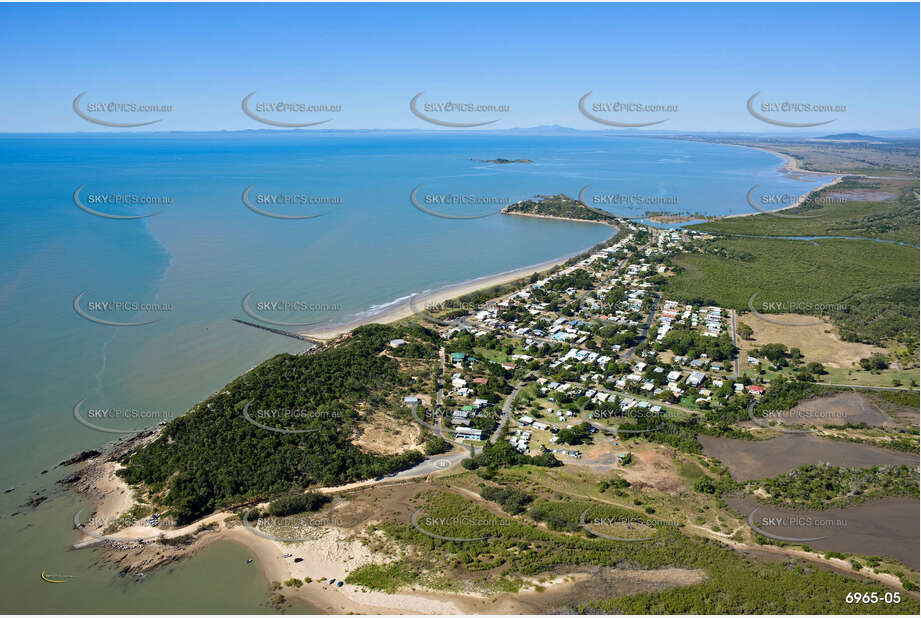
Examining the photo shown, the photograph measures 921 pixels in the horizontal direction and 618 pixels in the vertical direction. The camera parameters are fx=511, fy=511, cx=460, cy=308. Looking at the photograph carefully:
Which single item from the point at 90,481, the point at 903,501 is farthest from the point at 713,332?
the point at 90,481

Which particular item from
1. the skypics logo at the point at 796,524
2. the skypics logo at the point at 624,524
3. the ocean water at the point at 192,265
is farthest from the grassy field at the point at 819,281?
the skypics logo at the point at 624,524

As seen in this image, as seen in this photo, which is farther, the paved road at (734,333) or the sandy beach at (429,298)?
the sandy beach at (429,298)

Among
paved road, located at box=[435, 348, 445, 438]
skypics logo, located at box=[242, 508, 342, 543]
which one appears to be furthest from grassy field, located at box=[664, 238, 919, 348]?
skypics logo, located at box=[242, 508, 342, 543]

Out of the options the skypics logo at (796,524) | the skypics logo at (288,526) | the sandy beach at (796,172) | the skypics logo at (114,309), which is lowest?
the skypics logo at (288,526)

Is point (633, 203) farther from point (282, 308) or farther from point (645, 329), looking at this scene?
point (282, 308)

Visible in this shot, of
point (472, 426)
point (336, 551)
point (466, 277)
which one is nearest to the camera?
point (336, 551)

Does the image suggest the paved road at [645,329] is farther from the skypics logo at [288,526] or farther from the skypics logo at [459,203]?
the skypics logo at [459,203]

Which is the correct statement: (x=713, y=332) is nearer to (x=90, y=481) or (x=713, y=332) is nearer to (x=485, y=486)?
(x=485, y=486)

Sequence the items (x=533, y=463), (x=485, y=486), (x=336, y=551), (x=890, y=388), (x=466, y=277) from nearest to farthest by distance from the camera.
→ (x=336, y=551) → (x=485, y=486) → (x=533, y=463) → (x=890, y=388) → (x=466, y=277)
